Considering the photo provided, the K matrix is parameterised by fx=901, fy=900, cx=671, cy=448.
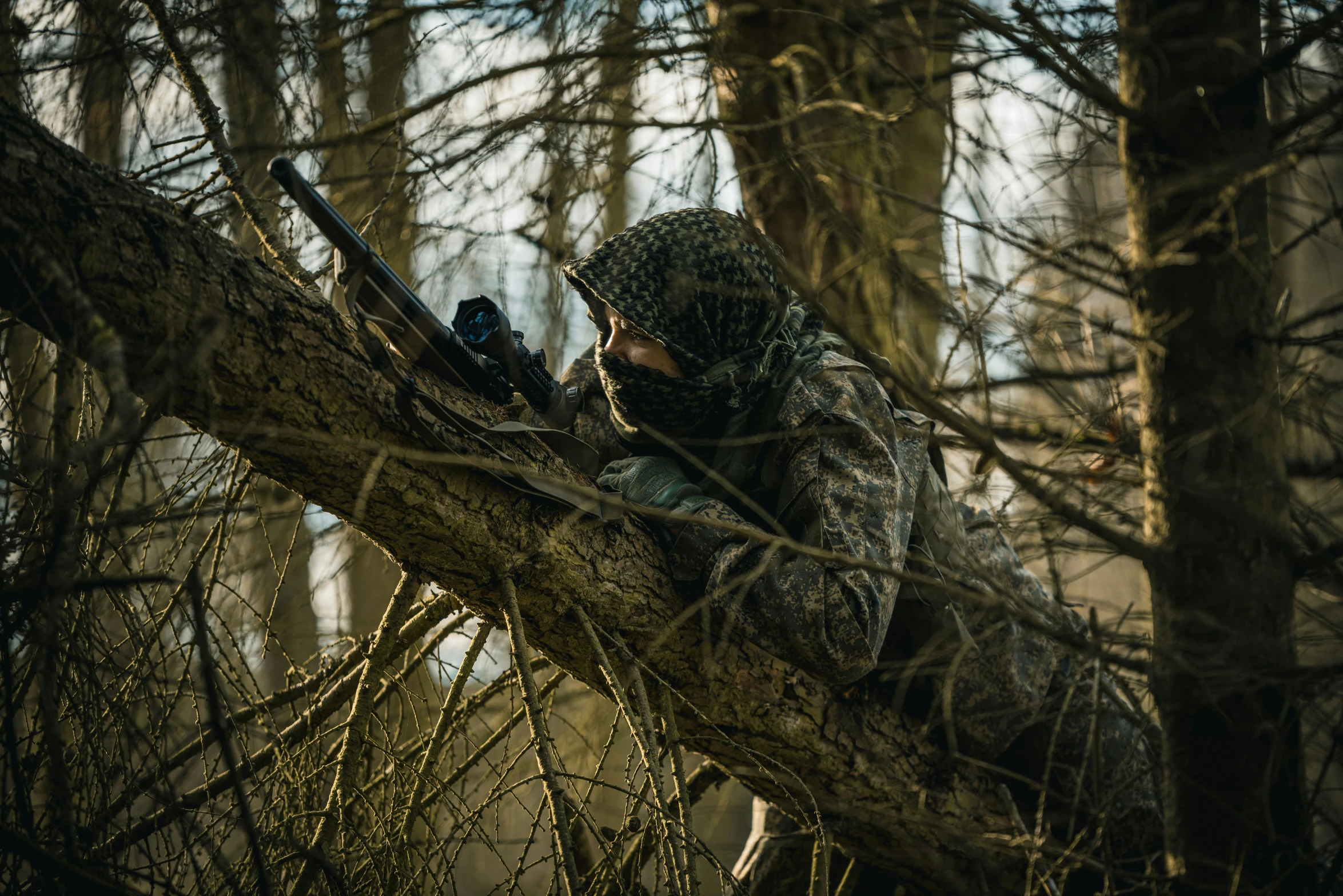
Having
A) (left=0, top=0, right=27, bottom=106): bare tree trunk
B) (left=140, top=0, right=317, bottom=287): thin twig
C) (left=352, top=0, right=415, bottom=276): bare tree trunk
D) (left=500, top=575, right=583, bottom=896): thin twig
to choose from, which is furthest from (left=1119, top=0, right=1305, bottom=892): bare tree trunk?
(left=0, top=0, right=27, bottom=106): bare tree trunk

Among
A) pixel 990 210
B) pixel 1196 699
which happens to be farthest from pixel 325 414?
pixel 1196 699

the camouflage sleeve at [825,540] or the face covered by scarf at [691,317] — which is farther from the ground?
the face covered by scarf at [691,317]

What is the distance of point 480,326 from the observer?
1.97 metres

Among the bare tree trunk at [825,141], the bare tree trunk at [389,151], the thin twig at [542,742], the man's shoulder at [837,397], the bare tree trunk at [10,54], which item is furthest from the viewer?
the bare tree trunk at [825,141]

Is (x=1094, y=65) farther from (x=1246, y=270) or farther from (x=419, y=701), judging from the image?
(x=419, y=701)

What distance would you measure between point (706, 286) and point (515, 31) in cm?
149

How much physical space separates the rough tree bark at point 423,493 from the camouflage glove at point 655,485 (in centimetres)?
9

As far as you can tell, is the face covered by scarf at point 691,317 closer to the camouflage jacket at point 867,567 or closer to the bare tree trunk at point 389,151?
the camouflage jacket at point 867,567

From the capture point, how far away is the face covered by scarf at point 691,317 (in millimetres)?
2213

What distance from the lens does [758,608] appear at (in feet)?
6.39

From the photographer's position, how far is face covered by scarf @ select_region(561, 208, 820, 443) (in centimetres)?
221

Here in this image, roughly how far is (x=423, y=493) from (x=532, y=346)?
2.09 m

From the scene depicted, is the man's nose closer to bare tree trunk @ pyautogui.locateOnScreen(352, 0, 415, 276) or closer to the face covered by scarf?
the face covered by scarf

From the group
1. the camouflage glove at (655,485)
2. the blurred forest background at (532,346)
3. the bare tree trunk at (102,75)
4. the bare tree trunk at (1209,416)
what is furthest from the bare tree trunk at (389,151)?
the bare tree trunk at (1209,416)
